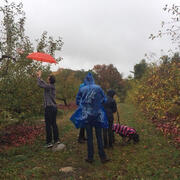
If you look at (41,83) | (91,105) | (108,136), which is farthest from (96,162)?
(41,83)

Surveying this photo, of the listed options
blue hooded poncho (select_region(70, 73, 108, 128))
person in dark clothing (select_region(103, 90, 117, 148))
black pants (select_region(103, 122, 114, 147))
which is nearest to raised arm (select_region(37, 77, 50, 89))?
blue hooded poncho (select_region(70, 73, 108, 128))

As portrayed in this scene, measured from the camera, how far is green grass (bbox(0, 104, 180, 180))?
4398 millimetres

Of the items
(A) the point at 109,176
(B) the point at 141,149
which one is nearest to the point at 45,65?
(B) the point at 141,149

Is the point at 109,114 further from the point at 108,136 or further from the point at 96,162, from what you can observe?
the point at 96,162

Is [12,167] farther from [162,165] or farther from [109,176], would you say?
[162,165]

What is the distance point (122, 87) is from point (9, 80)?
180ft

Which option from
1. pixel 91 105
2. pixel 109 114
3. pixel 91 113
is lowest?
pixel 109 114

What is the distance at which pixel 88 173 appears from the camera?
452 cm

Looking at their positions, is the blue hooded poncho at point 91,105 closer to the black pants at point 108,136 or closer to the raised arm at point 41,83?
the black pants at point 108,136

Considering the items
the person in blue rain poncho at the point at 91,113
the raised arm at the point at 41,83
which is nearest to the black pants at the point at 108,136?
the person in blue rain poncho at the point at 91,113

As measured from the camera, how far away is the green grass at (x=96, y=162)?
440cm

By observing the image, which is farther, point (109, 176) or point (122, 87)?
point (122, 87)

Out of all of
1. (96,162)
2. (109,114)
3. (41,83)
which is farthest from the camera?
(109,114)

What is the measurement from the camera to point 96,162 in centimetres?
521
